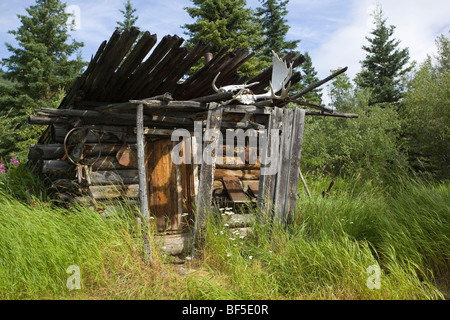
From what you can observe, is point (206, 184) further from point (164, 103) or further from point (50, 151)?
point (50, 151)

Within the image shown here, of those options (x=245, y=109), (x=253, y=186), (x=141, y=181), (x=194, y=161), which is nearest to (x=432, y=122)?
(x=253, y=186)

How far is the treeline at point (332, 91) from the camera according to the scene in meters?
12.8

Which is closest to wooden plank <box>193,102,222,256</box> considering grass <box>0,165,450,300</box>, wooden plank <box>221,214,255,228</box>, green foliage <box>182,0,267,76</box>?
grass <box>0,165,450,300</box>

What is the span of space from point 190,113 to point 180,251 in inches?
104

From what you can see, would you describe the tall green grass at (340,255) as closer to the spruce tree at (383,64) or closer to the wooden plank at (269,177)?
Result: the wooden plank at (269,177)

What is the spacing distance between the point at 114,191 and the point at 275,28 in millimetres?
16995

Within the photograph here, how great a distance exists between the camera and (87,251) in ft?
15.2

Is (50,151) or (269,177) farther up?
(50,151)

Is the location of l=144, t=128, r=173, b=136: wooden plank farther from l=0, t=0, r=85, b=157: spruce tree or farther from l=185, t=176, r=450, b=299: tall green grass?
l=0, t=0, r=85, b=157: spruce tree

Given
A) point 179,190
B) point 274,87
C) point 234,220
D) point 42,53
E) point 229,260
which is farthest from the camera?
point 42,53

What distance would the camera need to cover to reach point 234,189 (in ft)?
22.6

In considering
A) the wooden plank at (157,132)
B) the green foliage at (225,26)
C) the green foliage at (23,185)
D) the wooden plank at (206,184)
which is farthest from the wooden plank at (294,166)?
the green foliage at (225,26)
